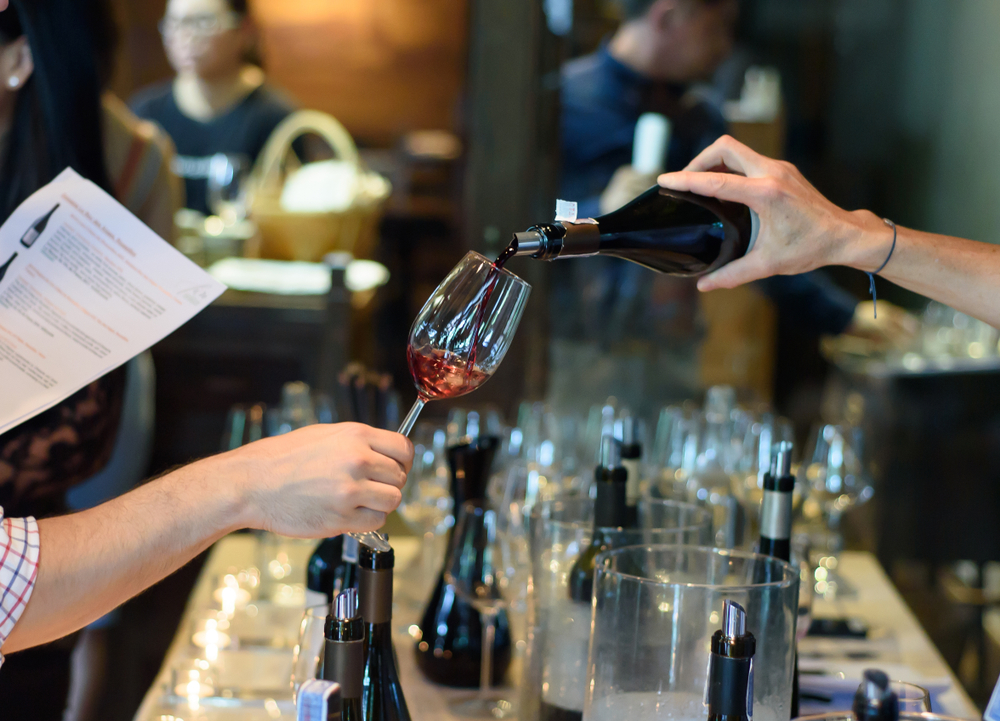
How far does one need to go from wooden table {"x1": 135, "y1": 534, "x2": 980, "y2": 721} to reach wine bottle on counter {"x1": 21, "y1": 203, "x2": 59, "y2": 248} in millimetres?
500

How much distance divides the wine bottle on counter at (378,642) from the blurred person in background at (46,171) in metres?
0.53

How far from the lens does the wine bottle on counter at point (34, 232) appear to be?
1.07 m

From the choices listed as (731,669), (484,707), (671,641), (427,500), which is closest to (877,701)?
(731,669)

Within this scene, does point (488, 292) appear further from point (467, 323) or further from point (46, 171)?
point (46, 171)

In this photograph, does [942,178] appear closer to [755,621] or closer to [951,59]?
[951,59]

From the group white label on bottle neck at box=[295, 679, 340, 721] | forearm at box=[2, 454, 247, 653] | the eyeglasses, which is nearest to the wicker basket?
the eyeglasses

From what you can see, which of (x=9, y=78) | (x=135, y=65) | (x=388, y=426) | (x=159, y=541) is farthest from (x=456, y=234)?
(x=159, y=541)

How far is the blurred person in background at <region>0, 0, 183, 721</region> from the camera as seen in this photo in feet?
3.76

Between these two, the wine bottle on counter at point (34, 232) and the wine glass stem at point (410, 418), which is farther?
the wine bottle on counter at point (34, 232)

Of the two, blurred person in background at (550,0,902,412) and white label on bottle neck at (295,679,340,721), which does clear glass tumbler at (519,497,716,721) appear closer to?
white label on bottle neck at (295,679,340,721)

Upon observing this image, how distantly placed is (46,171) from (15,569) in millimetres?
622

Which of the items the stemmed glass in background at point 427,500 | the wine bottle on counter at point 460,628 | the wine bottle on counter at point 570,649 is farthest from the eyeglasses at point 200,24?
the wine bottle on counter at point 570,649

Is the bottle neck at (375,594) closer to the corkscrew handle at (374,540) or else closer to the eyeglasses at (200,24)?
the corkscrew handle at (374,540)

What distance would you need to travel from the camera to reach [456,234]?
8.93ft
